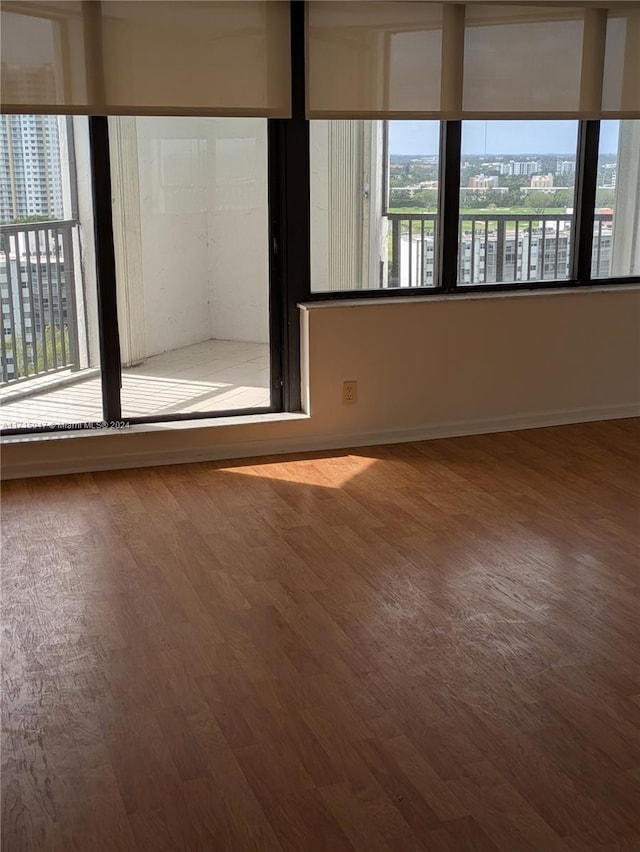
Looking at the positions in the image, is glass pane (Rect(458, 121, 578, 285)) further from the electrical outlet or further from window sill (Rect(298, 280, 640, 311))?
the electrical outlet

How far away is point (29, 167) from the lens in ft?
15.1

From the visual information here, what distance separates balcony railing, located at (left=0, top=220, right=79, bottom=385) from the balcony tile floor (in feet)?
0.50

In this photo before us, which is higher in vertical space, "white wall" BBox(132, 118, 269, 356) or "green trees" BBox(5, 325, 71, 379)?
"white wall" BBox(132, 118, 269, 356)

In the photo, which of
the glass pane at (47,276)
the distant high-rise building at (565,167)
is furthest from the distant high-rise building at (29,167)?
the distant high-rise building at (565,167)

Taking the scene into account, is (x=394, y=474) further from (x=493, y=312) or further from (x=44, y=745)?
(x=44, y=745)

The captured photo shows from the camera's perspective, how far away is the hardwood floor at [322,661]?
7.63 ft

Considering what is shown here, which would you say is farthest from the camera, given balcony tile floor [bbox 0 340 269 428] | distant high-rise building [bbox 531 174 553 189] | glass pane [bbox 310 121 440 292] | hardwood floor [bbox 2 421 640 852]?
distant high-rise building [bbox 531 174 553 189]

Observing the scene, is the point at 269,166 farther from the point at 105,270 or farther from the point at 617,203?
the point at 617,203

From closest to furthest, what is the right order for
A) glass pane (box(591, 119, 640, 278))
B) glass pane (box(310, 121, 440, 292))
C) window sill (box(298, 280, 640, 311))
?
glass pane (box(310, 121, 440, 292)), window sill (box(298, 280, 640, 311)), glass pane (box(591, 119, 640, 278))

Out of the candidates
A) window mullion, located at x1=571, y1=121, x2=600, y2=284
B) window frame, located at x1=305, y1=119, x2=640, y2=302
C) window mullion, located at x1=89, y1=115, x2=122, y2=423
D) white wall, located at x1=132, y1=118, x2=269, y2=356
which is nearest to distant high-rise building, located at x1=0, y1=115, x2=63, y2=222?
window mullion, located at x1=89, y1=115, x2=122, y2=423

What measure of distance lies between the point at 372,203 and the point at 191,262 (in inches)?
40.3

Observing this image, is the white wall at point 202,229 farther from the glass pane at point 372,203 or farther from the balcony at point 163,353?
the glass pane at point 372,203

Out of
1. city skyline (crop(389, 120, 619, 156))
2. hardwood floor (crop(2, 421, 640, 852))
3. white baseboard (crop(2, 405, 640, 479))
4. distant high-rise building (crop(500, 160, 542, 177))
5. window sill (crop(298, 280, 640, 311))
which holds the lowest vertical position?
hardwood floor (crop(2, 421, 640, 852))

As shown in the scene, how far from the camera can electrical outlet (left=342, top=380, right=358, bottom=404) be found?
526 centimetres
